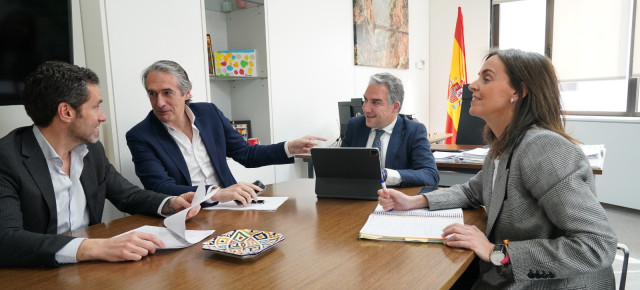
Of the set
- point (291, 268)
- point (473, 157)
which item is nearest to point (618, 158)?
point (473, 157)

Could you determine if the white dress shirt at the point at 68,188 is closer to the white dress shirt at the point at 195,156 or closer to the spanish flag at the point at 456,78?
the white dress shirt at the point at 195,156

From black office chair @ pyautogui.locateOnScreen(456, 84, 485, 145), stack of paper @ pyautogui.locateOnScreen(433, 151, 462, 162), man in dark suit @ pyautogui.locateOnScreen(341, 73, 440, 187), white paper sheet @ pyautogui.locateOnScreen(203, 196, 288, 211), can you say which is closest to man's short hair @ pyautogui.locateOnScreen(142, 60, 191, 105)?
white paper sheet @ pyautogui.locateOnScreen(203, 196, 288, 211)

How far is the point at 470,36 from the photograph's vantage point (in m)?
5.63

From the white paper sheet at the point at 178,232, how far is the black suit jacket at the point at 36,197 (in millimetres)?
239

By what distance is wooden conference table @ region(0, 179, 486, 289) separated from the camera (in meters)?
0.97

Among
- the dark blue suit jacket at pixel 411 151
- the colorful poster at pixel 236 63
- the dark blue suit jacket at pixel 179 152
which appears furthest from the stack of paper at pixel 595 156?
the colorful poster at pixel 236 63

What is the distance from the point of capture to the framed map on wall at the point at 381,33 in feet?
14.7

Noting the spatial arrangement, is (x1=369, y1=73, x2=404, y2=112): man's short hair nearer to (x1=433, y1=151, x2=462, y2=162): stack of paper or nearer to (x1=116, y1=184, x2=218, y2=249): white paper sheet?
(x1=433, y1=151, x2=462, y2=162): stack of paper

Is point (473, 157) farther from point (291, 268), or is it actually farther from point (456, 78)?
point (456, 78)

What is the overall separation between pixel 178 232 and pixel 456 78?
16.1ft

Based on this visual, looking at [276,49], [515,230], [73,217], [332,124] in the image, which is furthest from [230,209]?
[332,124]

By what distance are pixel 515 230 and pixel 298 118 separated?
2628mm

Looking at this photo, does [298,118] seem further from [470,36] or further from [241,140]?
[470,36]

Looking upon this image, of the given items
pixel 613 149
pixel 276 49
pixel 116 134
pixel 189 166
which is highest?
pixel 276 49
